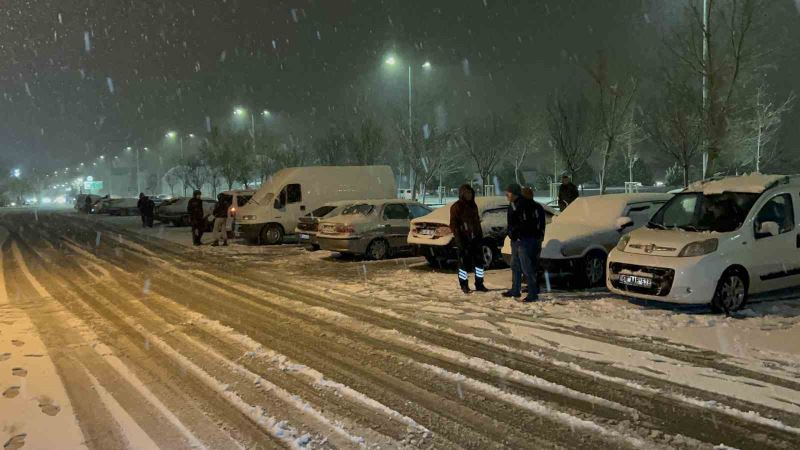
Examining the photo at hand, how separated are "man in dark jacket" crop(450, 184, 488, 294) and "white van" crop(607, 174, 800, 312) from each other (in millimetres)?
2118

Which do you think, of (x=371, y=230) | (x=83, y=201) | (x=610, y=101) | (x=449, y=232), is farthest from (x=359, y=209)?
(x=83, y=201)

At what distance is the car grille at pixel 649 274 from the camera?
7.69 meters

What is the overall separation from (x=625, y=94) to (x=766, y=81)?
1309 cm

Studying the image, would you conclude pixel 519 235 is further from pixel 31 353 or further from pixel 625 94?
pixel 625 94

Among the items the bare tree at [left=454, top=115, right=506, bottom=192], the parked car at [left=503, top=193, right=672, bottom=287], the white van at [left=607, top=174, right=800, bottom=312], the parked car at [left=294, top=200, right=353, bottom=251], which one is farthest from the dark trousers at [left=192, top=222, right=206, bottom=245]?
the bare tree at [left=454, top=115, right=506, bottom=192]

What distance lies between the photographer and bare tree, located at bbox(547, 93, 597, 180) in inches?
945

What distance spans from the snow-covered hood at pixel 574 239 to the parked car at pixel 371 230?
4969mm

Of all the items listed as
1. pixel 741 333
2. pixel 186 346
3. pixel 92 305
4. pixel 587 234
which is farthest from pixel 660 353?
pixel 92 305

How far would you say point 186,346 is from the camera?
6.86m

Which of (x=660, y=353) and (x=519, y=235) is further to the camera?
(x=519, y=235)

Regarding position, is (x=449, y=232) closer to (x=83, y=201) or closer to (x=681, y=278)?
(x=681, y=278)

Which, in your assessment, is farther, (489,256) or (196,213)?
(196,213)

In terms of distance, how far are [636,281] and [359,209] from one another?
326 inches

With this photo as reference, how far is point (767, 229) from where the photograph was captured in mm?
8062
